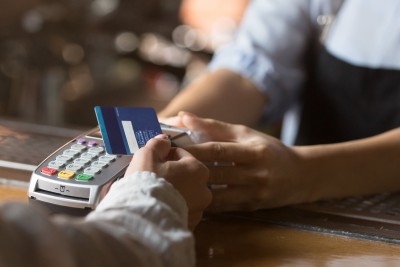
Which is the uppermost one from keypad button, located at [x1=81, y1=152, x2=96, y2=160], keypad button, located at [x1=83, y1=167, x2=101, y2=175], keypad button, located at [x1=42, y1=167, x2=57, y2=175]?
keypad button, located at [x1=83, y1=167, x2=101, y2=175]

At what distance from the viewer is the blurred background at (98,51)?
6.03ft

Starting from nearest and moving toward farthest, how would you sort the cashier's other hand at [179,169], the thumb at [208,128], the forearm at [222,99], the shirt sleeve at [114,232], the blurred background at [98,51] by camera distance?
1. the shirt sleeve at [114,232]
2. the cashier's other hand at [179,169]
3. the thumb at [208,128]
4. the forearm at [222,99]
5. the blurred background at [98,51]

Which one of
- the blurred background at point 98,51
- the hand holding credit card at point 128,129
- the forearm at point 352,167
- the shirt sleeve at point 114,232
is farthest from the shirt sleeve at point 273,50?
the blurred background at point 98,51

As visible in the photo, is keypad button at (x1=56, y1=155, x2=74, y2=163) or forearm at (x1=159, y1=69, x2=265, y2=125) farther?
forearm at (x1=159, y1=69, x2=265, y2=125)

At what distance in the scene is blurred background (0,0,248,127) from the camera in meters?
1.84

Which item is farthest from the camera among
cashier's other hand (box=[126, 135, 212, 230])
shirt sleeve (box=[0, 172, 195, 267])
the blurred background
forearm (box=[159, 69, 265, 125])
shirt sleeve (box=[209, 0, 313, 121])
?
the blurred background

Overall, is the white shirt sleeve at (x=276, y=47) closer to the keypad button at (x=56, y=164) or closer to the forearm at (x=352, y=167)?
the forearm at (x=352, y=167)

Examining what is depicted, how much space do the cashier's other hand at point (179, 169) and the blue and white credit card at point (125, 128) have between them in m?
0.02

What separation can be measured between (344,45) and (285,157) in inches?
13.3

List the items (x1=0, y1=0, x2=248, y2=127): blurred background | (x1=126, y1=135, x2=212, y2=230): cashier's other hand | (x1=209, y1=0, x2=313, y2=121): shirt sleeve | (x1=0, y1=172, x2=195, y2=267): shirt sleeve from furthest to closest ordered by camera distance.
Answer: (x1=0, y1=0, x2=248, y2=127): blurred background, (x1=209, y1=0, x2=313, y2=121): shirt sleeve, (x1=126, y1=135, x2=212, y2=230): cashier's other hand, (x1=0, y1=172, x2=195, y2=267): shirt sleeve

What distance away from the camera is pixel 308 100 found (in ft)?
3.22

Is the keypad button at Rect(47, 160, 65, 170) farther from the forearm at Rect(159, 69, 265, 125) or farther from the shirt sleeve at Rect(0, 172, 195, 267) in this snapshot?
the forearm at Rect(159, 69, 265, 125)

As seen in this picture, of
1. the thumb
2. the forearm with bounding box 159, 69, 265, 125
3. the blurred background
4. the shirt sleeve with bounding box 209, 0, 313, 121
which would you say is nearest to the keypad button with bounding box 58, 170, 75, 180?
the thumb

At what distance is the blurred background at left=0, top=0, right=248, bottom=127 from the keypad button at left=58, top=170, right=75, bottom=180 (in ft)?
4.16
